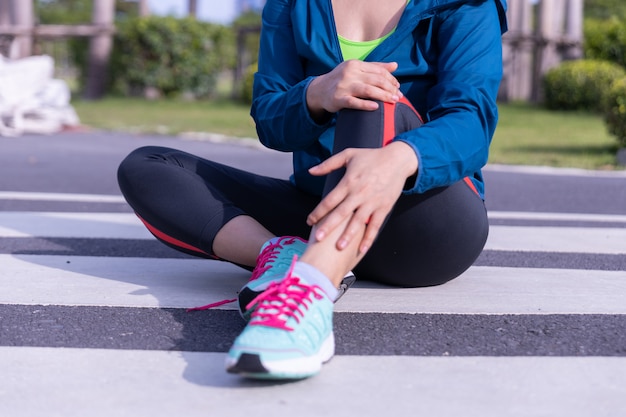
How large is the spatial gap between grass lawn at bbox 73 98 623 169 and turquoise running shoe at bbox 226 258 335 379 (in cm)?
567

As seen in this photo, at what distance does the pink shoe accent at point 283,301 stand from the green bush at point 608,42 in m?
15.8

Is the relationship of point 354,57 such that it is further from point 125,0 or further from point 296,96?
point 125,0

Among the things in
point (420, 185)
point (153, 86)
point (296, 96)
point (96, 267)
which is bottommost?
point (153, 86)

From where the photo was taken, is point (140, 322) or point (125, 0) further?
point (125, 0)

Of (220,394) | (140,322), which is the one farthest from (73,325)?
(220,394)

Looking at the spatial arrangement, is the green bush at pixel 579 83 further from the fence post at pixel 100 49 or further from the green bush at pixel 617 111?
the fence post at pixel 100 49

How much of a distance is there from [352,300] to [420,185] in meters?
0.53

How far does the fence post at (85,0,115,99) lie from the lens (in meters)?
17.2

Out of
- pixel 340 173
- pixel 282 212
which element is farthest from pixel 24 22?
pixel 340 173

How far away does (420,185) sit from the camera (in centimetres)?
209

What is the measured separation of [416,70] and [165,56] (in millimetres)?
16379

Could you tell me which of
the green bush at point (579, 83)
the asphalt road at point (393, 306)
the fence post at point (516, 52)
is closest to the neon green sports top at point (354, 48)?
the asphalt road at point (393, 306)

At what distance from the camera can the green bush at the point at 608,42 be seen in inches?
648

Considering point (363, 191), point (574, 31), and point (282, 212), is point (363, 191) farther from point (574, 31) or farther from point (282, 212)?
point (574, 31)
